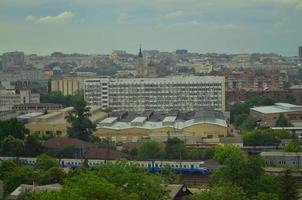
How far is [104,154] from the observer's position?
22.0m

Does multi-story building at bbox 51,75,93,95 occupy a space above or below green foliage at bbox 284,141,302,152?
above

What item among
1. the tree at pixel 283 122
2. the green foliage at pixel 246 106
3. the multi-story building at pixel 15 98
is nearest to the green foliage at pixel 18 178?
the tree at pixel 283 122

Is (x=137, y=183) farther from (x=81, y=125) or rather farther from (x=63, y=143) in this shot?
(x=81, y=125)

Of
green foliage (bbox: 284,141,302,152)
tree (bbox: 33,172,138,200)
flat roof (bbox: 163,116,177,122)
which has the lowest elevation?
flat roof (bbox: 163,116,177,122)

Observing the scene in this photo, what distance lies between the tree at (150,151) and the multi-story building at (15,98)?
21.6m

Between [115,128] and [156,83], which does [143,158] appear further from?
[156,83]

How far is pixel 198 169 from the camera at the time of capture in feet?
65.6

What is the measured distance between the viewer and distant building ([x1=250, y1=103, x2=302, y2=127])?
31734mm

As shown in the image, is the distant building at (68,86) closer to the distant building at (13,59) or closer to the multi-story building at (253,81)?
the multi-story building at (253,81)

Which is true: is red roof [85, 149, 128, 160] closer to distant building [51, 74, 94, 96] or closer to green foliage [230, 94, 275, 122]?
green foliage [230, 94, 275, 122]

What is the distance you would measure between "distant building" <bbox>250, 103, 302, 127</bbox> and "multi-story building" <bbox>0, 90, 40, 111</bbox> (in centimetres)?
1546

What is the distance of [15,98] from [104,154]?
23014 mm

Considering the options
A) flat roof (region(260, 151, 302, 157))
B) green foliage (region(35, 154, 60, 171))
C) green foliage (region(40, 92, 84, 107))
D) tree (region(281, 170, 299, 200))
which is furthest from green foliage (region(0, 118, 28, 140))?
green foliage (region(40, 92, 84, 107))

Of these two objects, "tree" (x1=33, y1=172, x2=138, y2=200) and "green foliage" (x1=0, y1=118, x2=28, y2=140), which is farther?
"green foliage" (x1=0, y1=118, x2=28, y2=140)
